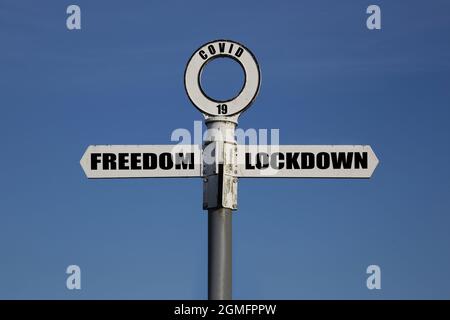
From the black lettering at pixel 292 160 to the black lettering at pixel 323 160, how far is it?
17 centimetres

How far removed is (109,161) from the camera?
4770 millimetres

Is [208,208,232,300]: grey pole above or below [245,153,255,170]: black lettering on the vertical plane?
below

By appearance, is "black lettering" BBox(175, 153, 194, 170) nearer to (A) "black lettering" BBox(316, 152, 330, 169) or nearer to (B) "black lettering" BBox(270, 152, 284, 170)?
(B) "black lettering" BBox(270, 152, 284, 170)

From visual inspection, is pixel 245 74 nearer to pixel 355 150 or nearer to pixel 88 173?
pixel 355 150

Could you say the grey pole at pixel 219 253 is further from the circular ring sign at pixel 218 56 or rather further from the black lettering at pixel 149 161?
the circular ring sign at pixel 218 56

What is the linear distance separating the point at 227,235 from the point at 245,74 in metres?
1.19

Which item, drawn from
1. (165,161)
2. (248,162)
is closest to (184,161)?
(165,161)

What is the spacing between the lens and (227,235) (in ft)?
14.9

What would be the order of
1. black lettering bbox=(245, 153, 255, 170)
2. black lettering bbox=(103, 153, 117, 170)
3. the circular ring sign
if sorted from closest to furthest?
the circular ring sign, black lettering bbox=(245, 153, 255, 170), black lettering bbox=(103, 153, 117, 170)

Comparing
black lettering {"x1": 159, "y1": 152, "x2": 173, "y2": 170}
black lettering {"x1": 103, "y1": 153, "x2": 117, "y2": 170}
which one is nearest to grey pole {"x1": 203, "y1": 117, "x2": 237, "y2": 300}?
black lettering {"x1": 159, "y1": 152, "x2": 173, "y2": 170}

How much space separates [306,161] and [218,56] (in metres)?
1.03

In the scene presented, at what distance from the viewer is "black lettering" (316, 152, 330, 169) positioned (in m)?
4.70
